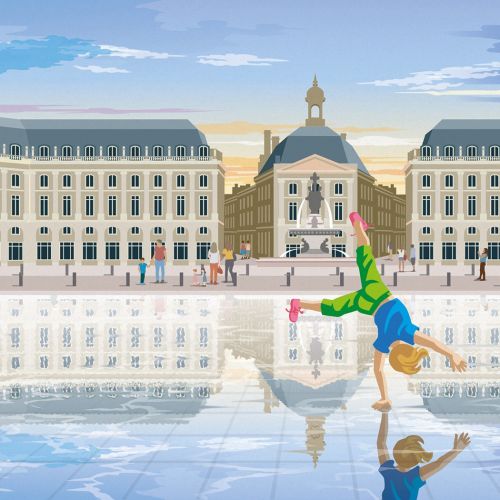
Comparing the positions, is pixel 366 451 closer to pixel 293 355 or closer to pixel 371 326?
pixel 293 355

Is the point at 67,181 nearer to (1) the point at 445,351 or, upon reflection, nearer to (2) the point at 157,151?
(2) the point at 157,151

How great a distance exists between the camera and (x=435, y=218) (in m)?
101

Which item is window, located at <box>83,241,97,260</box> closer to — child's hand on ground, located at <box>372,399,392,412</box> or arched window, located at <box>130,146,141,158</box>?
arched window, located at <box>130,146,141,158</box>

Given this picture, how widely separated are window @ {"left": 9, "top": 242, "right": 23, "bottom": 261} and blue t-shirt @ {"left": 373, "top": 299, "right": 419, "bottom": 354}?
297ft

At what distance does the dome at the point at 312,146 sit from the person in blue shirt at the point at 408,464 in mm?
99592

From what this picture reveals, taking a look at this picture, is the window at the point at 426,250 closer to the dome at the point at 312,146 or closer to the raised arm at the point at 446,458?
the dome at the point at 312,146

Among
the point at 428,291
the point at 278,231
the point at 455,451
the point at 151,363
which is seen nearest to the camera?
the point at 455,451

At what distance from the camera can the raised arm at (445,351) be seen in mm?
9164

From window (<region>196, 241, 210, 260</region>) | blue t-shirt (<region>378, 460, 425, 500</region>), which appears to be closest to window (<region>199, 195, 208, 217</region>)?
window (<region>196, 241, 210, 260</region>)

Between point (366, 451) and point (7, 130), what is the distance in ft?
308

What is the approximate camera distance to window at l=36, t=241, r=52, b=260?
97.4 meters

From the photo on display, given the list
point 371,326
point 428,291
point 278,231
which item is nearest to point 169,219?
point 278,231

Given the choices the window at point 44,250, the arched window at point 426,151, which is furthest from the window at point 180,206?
the arched window at point 426,151

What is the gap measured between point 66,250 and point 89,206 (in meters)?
5.22
